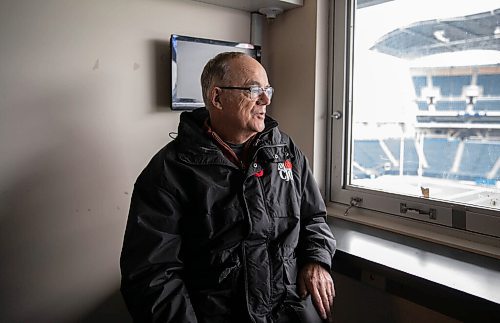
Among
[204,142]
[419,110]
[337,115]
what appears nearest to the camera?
[204,142]

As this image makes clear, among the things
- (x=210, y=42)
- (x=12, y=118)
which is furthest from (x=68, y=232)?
(x=210, y=42)

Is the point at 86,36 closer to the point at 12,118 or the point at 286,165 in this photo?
the point at 12,118

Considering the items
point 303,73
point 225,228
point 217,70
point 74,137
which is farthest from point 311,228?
point 74,137

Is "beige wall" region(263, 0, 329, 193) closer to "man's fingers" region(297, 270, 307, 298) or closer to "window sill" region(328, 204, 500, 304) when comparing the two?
"window sill" region(328, 204, 500, 304)

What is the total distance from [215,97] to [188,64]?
1.32 ft

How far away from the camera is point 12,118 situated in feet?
4.58

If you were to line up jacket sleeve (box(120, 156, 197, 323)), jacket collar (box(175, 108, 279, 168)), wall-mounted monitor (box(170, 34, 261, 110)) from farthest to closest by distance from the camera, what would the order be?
wall-mounted monitor (box(170, 34, 261, 110))
jacket collar (box(175, 108, 279, 168))
jacket sleeve (box(120, 156, 197, 323))

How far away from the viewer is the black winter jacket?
1.19 metres

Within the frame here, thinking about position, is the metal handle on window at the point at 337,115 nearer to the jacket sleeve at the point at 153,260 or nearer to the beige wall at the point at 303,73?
the beige wall at the point at 303,73

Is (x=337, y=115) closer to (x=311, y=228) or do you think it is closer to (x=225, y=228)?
(x=311, y=228)

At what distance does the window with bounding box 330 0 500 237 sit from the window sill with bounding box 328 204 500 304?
44mm

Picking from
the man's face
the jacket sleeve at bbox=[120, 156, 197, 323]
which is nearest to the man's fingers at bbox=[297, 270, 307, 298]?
the jacket sleeve at bbox=[120, 156, 197, 323]

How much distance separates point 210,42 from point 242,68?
0.48 metres

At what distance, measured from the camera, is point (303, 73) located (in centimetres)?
197
